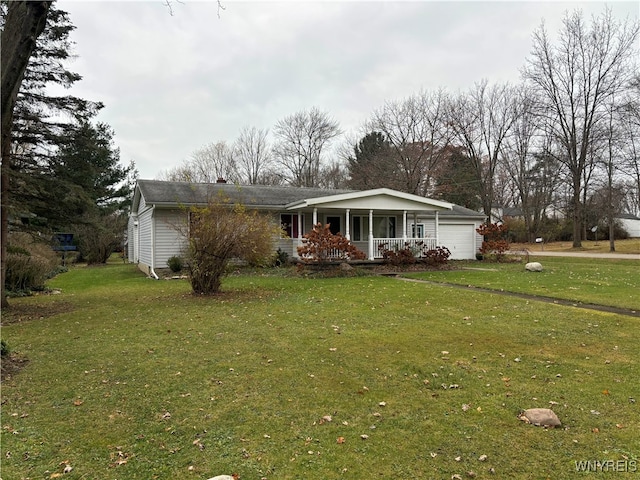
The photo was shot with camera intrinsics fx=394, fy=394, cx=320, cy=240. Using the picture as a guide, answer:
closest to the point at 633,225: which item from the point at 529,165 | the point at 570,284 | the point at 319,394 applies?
the point at 529,165

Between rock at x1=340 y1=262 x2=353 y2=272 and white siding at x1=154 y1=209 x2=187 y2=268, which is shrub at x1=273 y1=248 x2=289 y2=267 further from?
white siding at x1=154 y1=209 x2=187 y2=268

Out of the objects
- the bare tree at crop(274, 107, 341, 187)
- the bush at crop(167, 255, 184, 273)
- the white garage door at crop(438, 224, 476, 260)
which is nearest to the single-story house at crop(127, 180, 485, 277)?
the white garage door at crop(438, 224, 476, 260)

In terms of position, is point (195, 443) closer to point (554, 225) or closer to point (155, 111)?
point (155, 111)

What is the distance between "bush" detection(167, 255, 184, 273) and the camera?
16922 mm

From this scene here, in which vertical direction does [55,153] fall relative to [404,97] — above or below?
below

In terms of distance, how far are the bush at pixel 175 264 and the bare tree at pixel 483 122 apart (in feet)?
91.8

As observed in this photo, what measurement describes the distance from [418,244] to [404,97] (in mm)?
21322

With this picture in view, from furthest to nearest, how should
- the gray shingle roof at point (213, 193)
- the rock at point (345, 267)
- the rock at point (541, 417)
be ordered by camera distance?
the gray shingle roof at point (213, 193) → the rock at point (345, 267) → the rock at point (541, 417)

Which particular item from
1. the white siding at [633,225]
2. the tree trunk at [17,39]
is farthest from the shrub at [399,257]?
the white siding at [633,225]

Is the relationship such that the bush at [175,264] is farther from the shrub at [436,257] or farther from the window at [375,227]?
the shrub at [436,257]

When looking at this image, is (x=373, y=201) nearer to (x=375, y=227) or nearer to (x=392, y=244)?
(x=392, y=244)

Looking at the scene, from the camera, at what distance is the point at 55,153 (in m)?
9.55

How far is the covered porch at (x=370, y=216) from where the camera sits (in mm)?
18556

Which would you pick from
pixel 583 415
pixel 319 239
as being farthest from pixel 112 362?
pixel 319 239
